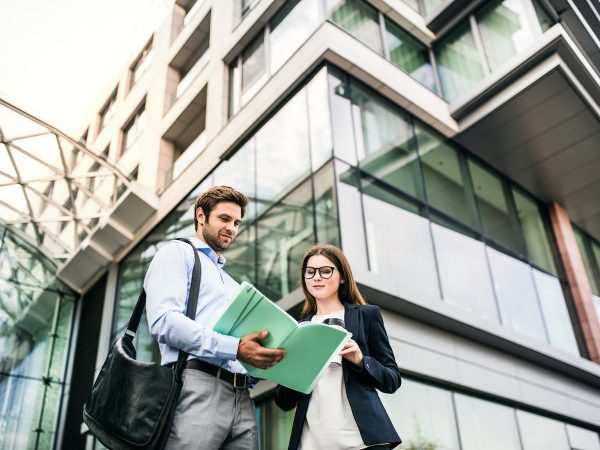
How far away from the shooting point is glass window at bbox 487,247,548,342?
10.9 meters

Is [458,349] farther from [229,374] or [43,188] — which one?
[43,188]

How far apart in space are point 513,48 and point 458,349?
19.5 ft

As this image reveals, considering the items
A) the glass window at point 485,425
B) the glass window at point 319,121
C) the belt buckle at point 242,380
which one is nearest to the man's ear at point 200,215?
the belt buckle at point 242,380

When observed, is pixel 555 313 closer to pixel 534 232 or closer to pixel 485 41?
pixel 534 232

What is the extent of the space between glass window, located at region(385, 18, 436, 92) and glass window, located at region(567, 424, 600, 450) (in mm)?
7210

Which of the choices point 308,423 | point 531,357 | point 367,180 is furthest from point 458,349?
point 308,423

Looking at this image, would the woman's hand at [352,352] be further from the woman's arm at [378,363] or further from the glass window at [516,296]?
the glass window at [516,296]

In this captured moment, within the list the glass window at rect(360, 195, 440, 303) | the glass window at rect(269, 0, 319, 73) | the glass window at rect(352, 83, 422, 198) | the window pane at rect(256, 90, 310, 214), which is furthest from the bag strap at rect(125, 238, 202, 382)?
the glass window at rect(269, 0, 319, 73)

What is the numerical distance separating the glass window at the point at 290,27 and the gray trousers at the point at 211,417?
893cm

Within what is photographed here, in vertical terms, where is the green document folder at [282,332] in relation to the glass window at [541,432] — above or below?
below

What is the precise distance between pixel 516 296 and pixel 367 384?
924 centimetres

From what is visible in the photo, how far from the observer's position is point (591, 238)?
15250 millimetres

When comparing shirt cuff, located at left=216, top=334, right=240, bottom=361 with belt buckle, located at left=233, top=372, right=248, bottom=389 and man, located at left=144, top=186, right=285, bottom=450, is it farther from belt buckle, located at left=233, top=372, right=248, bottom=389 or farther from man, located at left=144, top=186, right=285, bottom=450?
belt buckle, located at left=233, top=372, right=248, bottom=389

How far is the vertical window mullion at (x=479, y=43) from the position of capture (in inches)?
465
